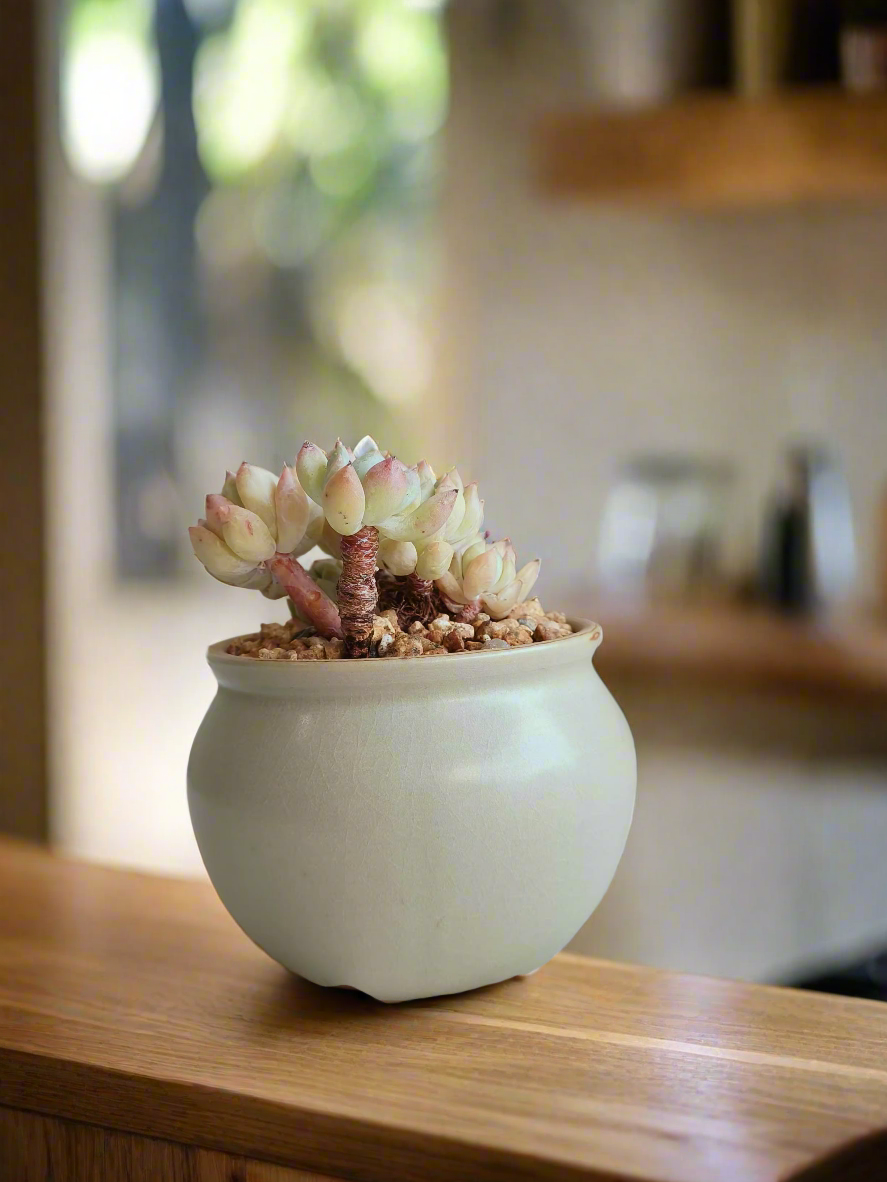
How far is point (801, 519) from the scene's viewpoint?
205 centimetres

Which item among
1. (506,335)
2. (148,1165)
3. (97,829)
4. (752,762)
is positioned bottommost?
(97,829)

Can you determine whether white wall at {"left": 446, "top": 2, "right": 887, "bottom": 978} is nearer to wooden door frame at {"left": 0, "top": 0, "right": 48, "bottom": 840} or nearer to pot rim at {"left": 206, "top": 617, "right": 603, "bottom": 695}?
wooden door frame at {"left": 0, "top": 0, "right": 48, "bottom": 840}

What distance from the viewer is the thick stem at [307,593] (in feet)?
1.67

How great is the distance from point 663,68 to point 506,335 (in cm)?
58

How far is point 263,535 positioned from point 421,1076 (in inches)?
9.0

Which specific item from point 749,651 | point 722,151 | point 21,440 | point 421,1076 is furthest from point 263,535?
point 21,440

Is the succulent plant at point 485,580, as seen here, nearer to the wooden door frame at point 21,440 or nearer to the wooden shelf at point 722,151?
the wooden shelf at point 722,151

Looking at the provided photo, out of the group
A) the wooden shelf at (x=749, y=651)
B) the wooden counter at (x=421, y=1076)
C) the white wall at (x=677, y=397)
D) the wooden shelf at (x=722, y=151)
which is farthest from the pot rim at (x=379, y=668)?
the white wall at (x=677, y=397)

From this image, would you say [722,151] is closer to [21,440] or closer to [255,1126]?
[21,440]

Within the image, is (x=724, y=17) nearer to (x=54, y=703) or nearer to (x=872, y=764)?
(x=872, y=764)

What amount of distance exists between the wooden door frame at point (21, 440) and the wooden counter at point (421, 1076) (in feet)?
5.94

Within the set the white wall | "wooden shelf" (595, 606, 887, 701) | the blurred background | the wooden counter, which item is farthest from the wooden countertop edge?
the white wall

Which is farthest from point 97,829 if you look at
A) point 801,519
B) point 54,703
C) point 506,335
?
point 801,519

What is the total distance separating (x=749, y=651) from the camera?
1820 millimetres
